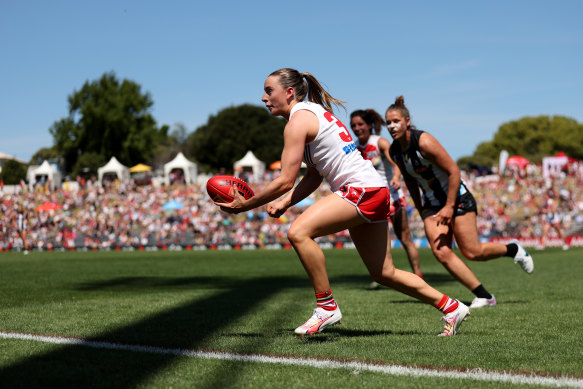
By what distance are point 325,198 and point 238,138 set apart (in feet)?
232

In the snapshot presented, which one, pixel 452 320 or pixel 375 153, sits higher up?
pixel 375 153

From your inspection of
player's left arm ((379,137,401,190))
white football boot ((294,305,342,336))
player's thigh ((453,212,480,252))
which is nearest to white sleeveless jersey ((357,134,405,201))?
player's left arm ((379,137,401,190))

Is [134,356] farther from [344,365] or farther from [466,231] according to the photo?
[466,231]

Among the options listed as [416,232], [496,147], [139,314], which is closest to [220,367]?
[139,314]

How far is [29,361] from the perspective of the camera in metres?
3.79

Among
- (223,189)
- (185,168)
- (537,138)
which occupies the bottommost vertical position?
(537,138)

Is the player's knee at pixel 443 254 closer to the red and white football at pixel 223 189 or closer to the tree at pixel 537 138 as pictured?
the red and white football at pixel 223 189

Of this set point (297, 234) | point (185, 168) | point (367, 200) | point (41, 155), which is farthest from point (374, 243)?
point (41, 155)

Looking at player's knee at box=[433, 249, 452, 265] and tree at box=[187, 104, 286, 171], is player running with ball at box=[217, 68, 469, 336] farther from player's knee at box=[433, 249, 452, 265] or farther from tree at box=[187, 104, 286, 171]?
tree at box=[187, 104, 286, 171]

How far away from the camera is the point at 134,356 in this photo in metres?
4.00

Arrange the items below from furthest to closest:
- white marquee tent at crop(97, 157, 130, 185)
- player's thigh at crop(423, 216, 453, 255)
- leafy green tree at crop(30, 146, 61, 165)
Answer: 1. leafy green tree at crop(30, 146, 61, 165)
2. white marquee tent at crop(97, 157, 130, 185)
3. player's thigh at crop(423, 216, 453, 255)

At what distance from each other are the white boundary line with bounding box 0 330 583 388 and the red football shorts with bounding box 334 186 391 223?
4.05ft

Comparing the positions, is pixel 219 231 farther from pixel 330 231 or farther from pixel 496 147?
pixel 496 147

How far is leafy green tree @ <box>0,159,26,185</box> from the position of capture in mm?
73769
